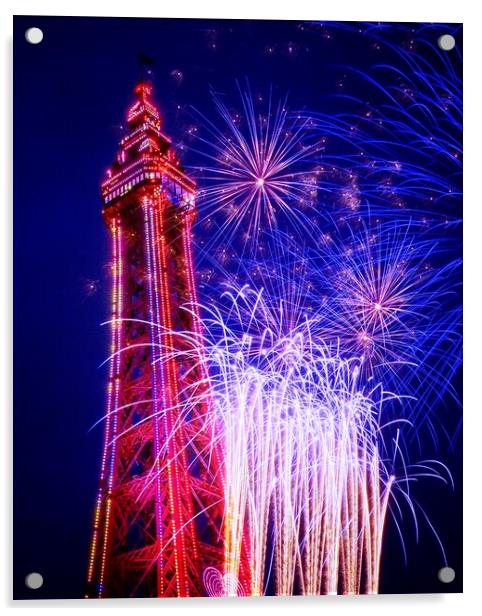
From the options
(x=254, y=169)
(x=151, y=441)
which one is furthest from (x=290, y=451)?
(x=254, y=169)

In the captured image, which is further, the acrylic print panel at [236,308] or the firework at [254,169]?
the firework at [254,169]

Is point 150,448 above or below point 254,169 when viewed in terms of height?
below

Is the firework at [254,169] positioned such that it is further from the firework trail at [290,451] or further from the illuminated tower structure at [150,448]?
the firework trail at [290,451]

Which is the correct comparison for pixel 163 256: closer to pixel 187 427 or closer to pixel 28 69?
pixel 187 427

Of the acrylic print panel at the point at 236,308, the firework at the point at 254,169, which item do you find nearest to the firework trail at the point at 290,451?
the acrylic print panel at the point at 236,308

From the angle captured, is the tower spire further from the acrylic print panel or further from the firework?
the firework

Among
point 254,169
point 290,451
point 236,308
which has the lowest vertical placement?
point 290,451

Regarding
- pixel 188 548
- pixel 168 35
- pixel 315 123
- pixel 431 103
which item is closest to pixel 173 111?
pixel 168 35

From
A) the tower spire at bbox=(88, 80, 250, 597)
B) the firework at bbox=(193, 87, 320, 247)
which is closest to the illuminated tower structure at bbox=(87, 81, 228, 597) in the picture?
the tower spire at bbox=(88, 80, 250, 597)

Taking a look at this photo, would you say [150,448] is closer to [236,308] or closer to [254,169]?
[236,308]
